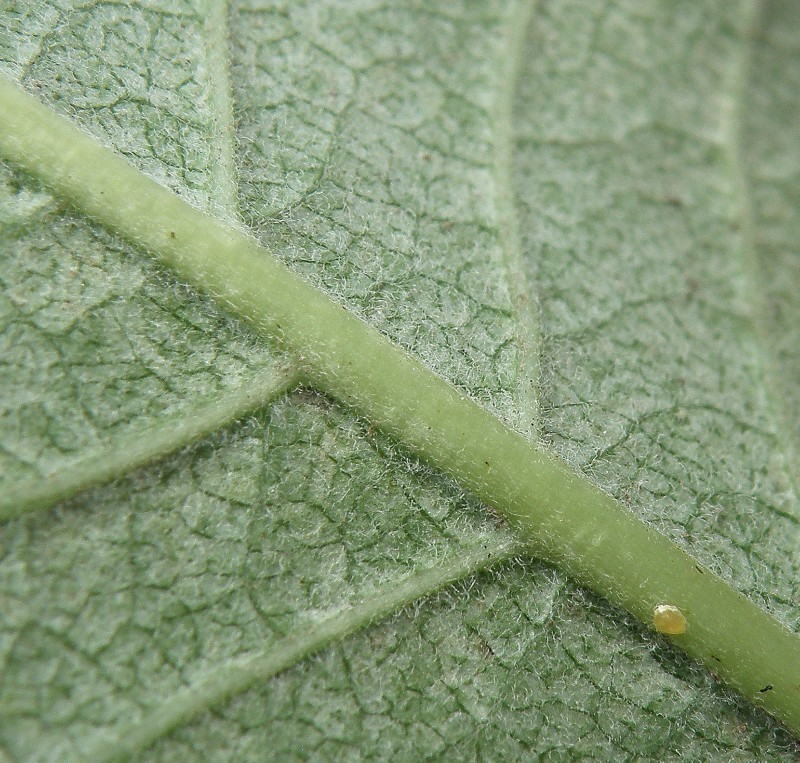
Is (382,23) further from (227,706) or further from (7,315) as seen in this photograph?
(227,706)

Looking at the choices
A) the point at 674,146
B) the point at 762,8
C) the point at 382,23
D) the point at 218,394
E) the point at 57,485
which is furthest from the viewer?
the point at 762,8

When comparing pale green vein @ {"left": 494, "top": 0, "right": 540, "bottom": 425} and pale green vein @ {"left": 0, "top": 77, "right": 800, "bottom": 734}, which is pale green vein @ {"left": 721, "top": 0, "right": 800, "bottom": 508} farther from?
pale green vein @ {"left": 494, "top": 0, "right": 540, "bottom": 425}

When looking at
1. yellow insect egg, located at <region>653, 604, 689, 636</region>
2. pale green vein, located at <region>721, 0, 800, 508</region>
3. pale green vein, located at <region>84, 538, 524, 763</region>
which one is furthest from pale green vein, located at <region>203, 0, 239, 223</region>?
pale green vein, located at <region>721, 0, 800, 508</region>

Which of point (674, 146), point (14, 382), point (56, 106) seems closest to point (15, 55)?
point (56, 106)

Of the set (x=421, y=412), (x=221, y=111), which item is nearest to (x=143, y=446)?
(x=421, y=412)

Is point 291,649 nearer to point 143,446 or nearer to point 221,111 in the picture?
point 143,446

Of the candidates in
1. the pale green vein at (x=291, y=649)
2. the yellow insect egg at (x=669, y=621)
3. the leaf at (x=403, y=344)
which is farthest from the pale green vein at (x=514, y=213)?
the yellow insect egg at (x=669, y=621)

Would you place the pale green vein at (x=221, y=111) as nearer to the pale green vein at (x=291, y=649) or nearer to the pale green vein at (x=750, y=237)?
the pale green vein at (x=291, y=649)
